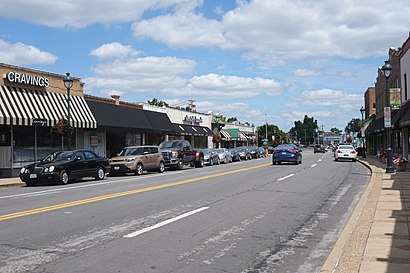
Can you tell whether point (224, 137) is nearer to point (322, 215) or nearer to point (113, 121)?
point (113, 121)

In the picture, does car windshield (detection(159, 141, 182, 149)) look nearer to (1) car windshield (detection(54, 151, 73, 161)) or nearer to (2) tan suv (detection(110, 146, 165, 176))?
(2) tan suv (detection(110, 146, 165, 176))

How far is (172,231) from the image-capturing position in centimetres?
934

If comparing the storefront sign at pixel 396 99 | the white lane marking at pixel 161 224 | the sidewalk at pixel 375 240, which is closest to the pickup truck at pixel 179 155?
the storefront sign at pixel 396 99

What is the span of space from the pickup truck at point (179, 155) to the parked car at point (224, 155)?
6.29m

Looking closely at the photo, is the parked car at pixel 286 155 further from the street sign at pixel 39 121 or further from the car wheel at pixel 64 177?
the car wheel at pixel 64 177

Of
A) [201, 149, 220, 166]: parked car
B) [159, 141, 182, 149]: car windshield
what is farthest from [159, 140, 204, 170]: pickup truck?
[201, 149, 220, 166]: parked car

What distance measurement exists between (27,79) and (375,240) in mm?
23811

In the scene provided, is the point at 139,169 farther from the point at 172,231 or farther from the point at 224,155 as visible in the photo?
the point at 172,231

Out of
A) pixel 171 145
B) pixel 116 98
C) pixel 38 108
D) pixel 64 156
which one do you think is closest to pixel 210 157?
pixel 171 145

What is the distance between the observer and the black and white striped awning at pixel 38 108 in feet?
81.9

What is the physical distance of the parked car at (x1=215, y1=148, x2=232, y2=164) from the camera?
4341cm

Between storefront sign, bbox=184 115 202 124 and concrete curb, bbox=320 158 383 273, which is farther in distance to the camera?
storefront sign, bbox=184 115 202 124

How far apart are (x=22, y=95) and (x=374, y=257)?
78.7 ft

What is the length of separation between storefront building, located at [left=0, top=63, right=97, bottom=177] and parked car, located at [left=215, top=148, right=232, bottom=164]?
14.3m
